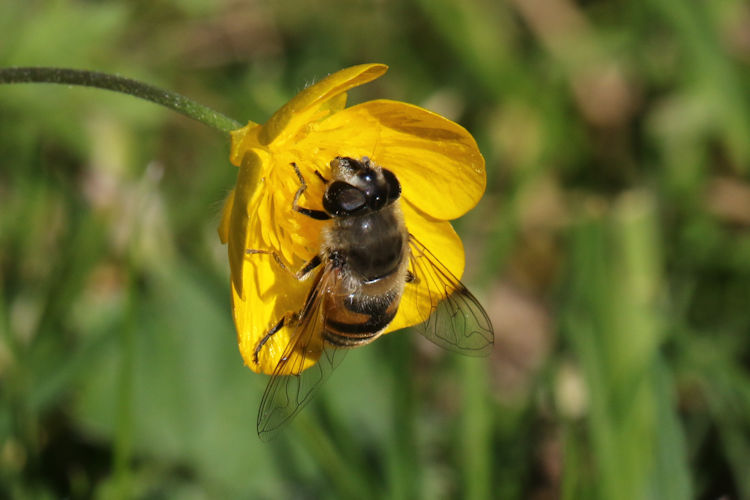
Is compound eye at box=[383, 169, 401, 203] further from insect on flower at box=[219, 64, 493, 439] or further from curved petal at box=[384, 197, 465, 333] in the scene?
curved petal at box=[384, 197, 465, 333]

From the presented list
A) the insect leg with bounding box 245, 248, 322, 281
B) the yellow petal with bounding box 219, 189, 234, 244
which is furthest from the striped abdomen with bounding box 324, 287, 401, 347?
the yellow petal with bounding box 219, 189, 234, 244

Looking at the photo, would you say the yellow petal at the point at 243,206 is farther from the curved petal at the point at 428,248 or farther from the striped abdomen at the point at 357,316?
the curved petal at the point at 428,248

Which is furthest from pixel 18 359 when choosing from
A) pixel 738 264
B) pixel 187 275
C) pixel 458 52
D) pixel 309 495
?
pixel 738 264

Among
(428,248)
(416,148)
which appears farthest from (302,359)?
(416,148)

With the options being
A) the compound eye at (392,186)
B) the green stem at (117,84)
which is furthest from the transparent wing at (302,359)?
the green stem at (117,84)

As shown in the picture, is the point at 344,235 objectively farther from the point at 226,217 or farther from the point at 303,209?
the point at 226,217

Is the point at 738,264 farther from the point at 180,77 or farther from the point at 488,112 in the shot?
the point at 180,77
